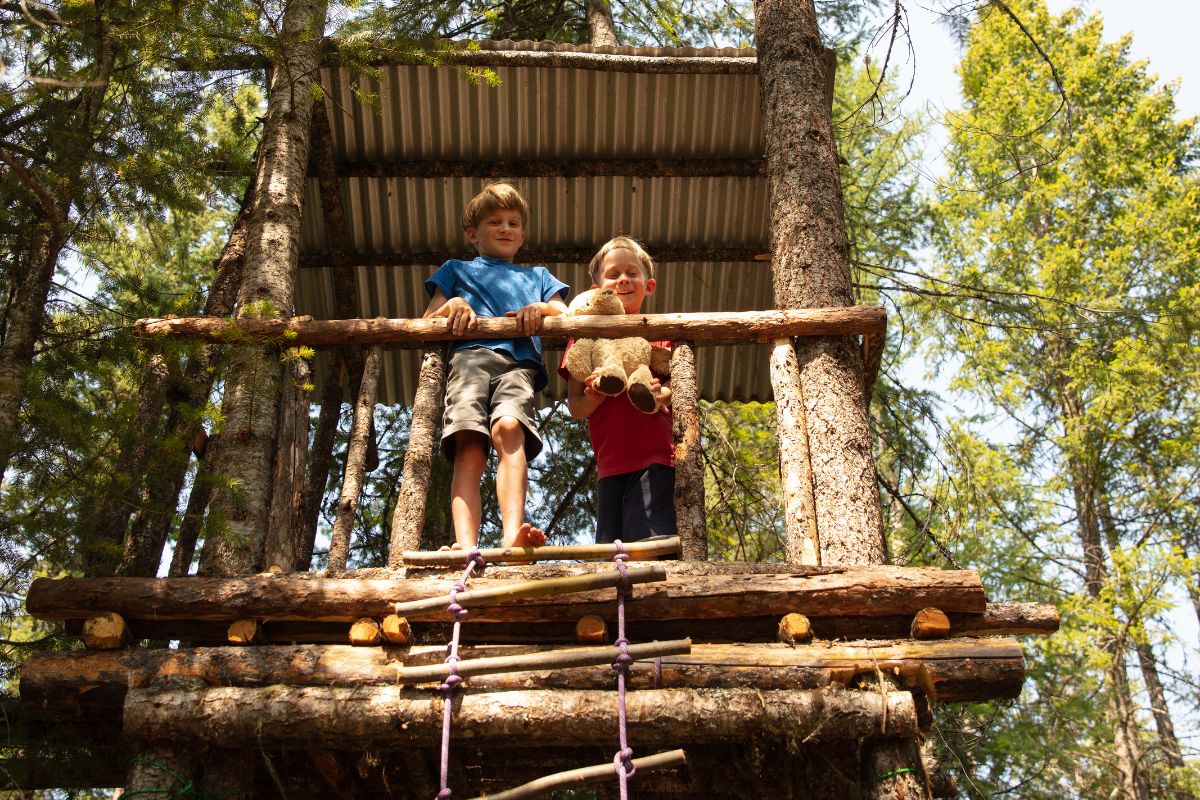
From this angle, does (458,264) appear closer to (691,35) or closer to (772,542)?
(772,542)

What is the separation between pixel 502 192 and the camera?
19.1 feet

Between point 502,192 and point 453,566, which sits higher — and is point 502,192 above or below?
above

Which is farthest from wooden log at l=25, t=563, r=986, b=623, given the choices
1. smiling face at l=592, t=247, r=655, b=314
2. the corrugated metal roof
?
the corrugated metal roof

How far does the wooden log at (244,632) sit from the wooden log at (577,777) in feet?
3.79

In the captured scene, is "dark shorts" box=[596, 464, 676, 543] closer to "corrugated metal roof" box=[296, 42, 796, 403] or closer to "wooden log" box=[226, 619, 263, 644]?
"wooden log" box=[226, 619, 263, 644]

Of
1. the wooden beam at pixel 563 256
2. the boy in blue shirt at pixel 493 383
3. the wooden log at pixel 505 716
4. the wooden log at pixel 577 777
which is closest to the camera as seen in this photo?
the wooden log at pixel 577 777

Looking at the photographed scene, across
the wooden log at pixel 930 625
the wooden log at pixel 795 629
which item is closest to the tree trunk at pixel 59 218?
the wooden log at pixel 795 629

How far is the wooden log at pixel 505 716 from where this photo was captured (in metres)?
3.69

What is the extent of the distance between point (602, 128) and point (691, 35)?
5.32 metres

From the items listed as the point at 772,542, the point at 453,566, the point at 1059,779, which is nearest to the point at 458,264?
the point at 453,566

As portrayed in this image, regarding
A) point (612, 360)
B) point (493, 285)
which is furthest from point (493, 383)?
point (493, 285)

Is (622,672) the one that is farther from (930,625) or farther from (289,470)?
(289,470)

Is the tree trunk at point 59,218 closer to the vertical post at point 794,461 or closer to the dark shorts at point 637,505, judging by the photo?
the dark shorts at point 637,505

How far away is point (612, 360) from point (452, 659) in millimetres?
1866
